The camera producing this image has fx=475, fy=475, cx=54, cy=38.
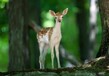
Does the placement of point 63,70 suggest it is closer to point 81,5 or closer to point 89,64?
point 89,64

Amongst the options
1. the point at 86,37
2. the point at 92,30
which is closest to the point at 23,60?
the point at 92,30

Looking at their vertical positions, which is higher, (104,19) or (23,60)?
(104,19)

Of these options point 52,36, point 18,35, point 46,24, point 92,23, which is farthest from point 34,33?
point 46,24

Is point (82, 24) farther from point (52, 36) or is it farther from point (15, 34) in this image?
point (52, 36)

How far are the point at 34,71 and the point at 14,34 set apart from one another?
4010mm

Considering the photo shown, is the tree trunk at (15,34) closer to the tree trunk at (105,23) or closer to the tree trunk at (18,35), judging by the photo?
the tree trunk at (18,35)

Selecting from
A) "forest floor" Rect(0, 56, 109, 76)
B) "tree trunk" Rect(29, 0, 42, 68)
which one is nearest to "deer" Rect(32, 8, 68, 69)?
"forest floor" Rect(0, 56, 109, 76)

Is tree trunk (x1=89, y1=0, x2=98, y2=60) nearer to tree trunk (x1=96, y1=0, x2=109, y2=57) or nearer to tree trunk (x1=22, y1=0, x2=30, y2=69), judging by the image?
tree trunk (x1=22, y1=0, x2=30, y2=69)

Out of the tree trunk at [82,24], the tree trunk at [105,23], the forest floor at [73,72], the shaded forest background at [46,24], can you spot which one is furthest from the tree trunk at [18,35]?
the tree trunk at [82,24]

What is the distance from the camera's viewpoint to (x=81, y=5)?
2097cm

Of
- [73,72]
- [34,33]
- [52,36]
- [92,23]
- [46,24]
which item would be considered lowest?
[73,72]

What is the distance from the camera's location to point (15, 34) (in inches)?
528

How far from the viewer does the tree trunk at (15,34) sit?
1335 centimetres

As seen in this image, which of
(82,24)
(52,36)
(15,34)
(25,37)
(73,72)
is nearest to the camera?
(73,72)
